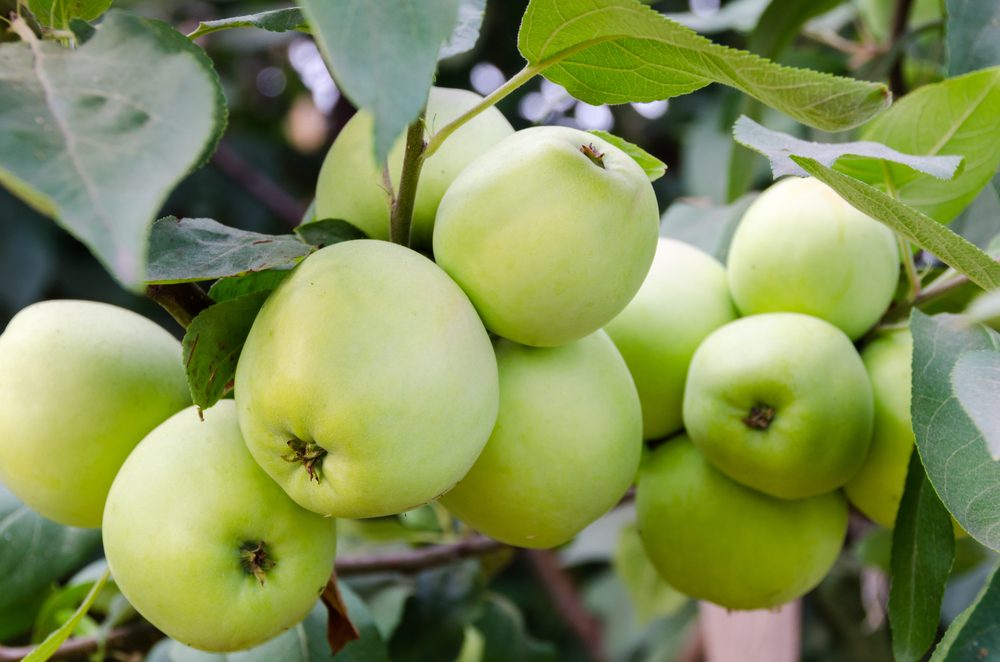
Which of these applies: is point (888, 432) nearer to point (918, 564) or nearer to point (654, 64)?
point (918, 564)

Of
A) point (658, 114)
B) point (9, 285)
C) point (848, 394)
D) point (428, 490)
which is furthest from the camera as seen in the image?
point (658, 114)

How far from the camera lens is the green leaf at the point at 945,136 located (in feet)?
2.30

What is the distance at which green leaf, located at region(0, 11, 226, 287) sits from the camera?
0.36 meters

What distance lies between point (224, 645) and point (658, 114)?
143 cm

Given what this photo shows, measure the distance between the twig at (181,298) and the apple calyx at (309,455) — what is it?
0.44ft

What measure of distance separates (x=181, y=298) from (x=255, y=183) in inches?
52.3

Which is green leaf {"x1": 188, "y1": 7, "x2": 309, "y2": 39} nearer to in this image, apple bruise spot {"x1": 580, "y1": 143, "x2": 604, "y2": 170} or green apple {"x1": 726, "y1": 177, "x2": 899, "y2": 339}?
apple bruise spot {"x1": 580, "y1": 143, "x2": 604, "y2": 170}

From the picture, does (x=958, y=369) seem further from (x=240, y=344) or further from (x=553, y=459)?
(x=240, y=344)

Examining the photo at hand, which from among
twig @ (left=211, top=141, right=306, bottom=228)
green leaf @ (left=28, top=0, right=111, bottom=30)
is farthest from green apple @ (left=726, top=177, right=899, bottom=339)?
twig @ (left=211, top=141, right=306, bottom=228)

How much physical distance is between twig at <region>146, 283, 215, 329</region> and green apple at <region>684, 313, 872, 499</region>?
327 mm

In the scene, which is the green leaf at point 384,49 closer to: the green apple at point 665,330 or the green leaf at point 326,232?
the green leaf at point 326,232

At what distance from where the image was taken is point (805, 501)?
2.35 feet

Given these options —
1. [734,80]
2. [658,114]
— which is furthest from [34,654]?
[658,114]

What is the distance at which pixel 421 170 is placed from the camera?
590 mm
